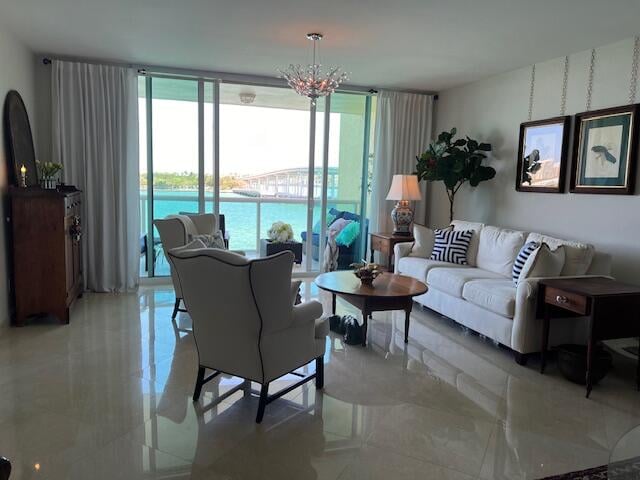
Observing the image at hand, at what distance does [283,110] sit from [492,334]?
4086 millimetres

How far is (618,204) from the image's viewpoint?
12.9 feet

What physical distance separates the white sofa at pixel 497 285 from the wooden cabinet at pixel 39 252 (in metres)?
3.40

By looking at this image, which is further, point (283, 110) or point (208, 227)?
point (283, 110)

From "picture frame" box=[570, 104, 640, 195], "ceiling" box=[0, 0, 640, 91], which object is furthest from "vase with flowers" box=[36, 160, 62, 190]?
"picture frame" box=[570, 104, 640, 195]

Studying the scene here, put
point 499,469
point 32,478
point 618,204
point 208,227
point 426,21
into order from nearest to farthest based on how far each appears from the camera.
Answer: point 32,478 → point 499,469 → point 426,21 → point 618,204 → point 208,227

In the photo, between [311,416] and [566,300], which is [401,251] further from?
[311,416]

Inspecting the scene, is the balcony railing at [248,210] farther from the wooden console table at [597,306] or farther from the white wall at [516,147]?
the wooden console table at [597,306]

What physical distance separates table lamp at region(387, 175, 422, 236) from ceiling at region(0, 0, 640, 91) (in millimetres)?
1313

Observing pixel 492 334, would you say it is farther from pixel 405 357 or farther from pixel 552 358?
pixel 405 357

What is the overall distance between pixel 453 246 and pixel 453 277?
2.37ft

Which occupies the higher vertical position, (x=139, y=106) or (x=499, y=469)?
(x=139, y=106)

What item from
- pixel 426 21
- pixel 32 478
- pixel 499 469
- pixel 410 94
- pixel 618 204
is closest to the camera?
pixel 32 478

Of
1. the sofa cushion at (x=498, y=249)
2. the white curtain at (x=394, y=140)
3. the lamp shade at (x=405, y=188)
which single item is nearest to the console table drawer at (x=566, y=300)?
the sofa cushion at (x=498, y=249)

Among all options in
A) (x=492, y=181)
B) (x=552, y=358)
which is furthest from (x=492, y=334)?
(x=492, y=181)
